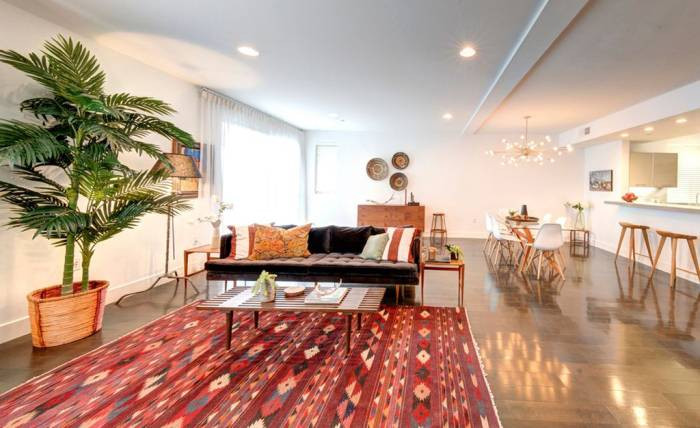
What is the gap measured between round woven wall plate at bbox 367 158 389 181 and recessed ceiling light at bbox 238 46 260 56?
5.16 meters

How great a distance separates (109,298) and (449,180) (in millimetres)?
7357

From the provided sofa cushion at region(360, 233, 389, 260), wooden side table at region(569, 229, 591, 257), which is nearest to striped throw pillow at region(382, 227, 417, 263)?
sofa cushion at region(360, 233, 389, 260)

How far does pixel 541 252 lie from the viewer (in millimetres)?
4656

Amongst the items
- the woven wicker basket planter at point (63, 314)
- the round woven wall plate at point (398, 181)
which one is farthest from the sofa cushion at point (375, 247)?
the round woven wall plate at point (398, 181)

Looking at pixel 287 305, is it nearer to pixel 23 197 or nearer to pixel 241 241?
pixel 241 241

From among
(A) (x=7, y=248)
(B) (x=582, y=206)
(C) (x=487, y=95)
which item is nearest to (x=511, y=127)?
(B) (x=582, y=206)

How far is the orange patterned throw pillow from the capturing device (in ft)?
12.4

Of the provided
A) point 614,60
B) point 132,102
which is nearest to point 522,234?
point 614,60

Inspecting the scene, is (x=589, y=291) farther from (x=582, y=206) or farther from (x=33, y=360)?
(x=33, y=360)

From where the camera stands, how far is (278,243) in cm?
385

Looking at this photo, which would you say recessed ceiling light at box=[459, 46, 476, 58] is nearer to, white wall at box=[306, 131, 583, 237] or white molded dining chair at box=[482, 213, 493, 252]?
white molded dining chair at box=[482, 213, 493, 252]

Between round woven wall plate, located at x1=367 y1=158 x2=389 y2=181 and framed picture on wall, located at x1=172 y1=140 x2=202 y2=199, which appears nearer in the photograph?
framed picture on wall, located at x1=172 y1=140 x2=202 y2=199

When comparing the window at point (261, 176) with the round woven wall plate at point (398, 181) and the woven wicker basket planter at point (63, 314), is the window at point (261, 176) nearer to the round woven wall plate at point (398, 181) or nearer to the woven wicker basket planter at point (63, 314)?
the round woven wall plate at point (398, 181)

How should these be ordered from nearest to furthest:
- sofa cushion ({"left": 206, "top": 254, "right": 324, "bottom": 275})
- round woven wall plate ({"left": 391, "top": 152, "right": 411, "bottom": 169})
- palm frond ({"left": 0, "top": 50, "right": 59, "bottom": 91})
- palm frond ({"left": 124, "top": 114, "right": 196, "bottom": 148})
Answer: palm frond ({"left": 0, "top": 50, "right": 59, "bottom": 91}) < palm frond ({"left": 124, "top": 114, "right": 196, "bottom": 148}) < sofa cushion ({"left": 206, "top": 254, "right": 324, "bottom": 275}) < round woven wall plate ({"left": 391, "top": 152, "right": 411, "bottom": 169})
